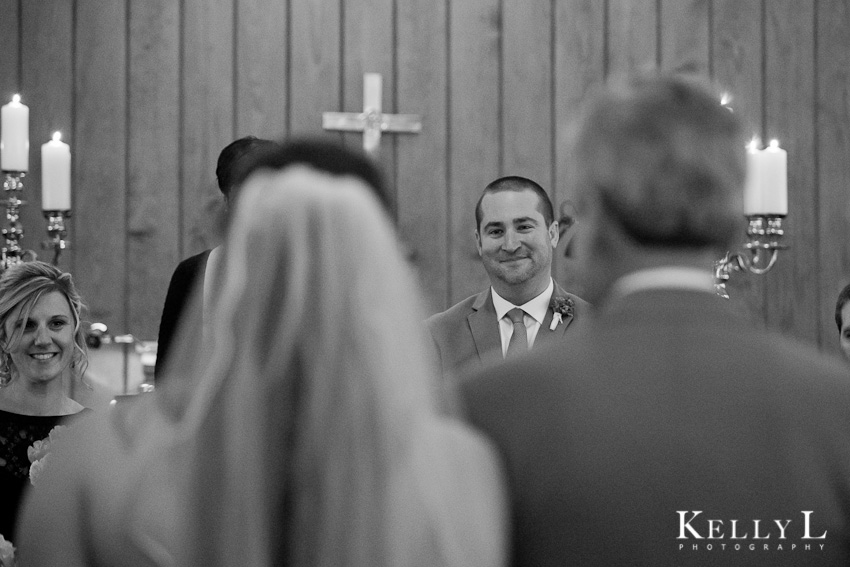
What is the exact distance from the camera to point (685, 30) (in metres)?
5.27

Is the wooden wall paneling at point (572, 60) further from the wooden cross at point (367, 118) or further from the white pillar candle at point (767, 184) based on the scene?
the white pillar candle at point (767, 184)

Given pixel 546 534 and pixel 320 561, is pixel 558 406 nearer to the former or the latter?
pixel 546 534

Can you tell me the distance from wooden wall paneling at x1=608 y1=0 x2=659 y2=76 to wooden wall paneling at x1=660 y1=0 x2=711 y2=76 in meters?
0.04

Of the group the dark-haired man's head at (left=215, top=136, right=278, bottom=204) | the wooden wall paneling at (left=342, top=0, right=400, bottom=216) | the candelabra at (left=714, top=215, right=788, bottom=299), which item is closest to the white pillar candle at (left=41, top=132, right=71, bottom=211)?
the dark-haired man's head at (left=215, top=136, right=278, bottom=204)

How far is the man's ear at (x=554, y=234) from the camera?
13.0 ft

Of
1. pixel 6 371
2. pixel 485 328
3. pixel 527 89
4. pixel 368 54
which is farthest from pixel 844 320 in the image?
pixel 6 371

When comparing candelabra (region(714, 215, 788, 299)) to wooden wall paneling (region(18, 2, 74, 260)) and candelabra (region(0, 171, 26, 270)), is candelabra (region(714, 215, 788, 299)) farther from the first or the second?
wooden wall paneling (region(18, 2, 74, 260))

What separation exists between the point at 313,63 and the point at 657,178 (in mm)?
3869

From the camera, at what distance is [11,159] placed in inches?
151

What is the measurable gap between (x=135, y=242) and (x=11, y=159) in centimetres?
105

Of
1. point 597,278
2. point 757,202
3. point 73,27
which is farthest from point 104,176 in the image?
point 597,278

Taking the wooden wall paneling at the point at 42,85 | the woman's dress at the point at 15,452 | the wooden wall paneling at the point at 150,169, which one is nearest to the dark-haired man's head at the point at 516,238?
the woman's dress at the point at 15,452

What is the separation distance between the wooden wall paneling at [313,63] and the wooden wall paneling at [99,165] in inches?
25.9

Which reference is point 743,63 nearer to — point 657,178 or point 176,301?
point 176,301
